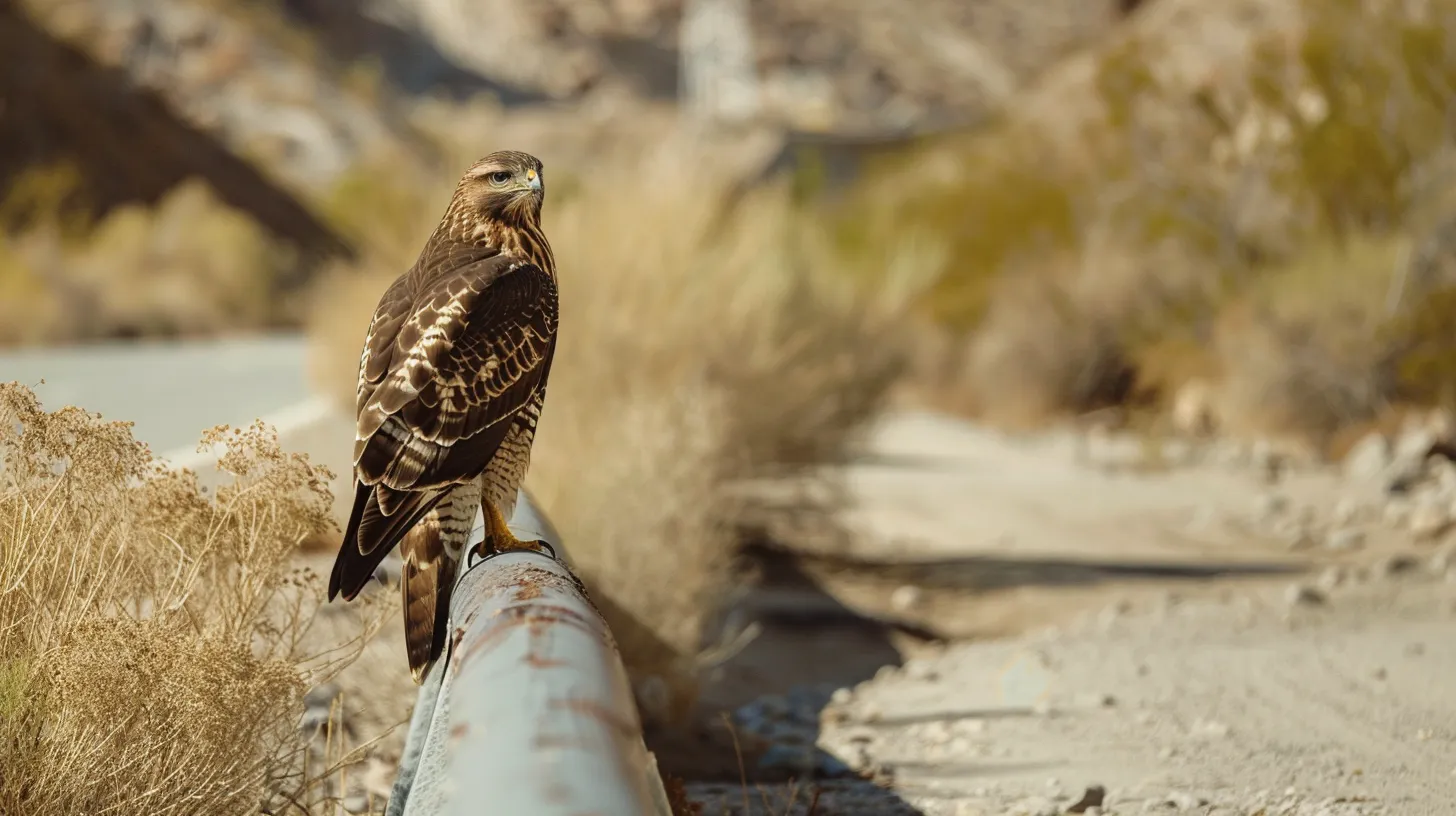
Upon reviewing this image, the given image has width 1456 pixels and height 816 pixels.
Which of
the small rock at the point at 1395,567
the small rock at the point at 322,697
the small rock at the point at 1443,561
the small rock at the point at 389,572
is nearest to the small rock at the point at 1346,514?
the small rock at the point at 1443,561

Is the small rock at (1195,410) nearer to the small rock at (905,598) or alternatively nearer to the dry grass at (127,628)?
the small rock at (905,598)

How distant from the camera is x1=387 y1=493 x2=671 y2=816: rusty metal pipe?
177 cm

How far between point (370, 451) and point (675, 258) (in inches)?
235

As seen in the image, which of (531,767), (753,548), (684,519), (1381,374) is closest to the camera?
(531,767)

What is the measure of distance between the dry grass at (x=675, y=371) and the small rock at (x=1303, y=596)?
2.69m

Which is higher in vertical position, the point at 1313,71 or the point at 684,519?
the point at 1313,71

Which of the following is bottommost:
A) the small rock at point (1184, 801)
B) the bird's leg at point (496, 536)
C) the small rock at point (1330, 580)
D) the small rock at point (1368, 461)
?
the small rock at point (1184, 801)

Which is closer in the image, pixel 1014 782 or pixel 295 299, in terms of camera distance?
pixel 1014 782

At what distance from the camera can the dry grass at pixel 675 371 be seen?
648 centimetres

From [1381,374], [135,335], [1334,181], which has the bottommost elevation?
[1381,374]

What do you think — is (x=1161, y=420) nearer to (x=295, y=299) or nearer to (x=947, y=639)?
(x=947, y=639)

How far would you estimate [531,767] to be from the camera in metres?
1.79

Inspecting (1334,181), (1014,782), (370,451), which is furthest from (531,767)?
(1334,181)

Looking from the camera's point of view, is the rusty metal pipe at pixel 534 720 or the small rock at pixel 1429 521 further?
the small rock at pixel 1429 521
